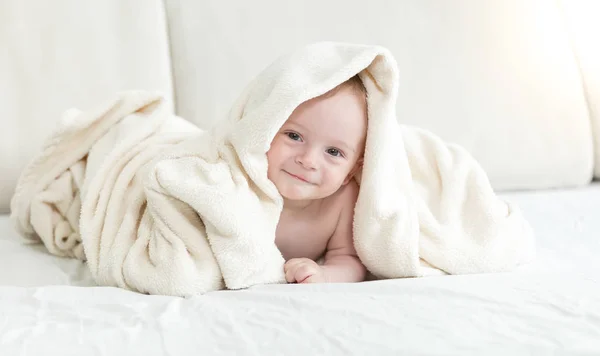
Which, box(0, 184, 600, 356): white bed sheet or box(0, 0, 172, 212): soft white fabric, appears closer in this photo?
box(0, 184, 600, 356): white bed sheet

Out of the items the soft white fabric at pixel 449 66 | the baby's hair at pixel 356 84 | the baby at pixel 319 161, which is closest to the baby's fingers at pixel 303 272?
the baby at pixel 319 161

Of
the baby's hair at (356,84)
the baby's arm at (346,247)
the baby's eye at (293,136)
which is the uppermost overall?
the baby's hair at (356,84)

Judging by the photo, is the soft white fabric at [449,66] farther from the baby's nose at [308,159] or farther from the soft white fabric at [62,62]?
the baby's nose at [308,159]

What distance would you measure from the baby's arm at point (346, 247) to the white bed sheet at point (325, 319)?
0.58 feet

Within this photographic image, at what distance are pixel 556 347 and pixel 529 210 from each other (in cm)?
92

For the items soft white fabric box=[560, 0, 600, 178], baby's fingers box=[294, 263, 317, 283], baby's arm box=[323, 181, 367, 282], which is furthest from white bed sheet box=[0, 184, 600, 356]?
soft white fabric box=[560, 0, 600, 178]

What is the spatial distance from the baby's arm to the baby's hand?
7 centimetres

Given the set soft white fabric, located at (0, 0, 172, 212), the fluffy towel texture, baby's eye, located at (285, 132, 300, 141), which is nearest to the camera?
the fluffy towel texture

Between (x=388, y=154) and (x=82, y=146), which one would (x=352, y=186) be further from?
(x=82, y=146)

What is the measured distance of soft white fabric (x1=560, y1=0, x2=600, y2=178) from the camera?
6.93 ft

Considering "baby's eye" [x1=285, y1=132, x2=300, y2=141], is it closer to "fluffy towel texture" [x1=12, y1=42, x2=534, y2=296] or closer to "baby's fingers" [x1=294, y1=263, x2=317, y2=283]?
"fluffy towel texture" [x1=12, y1=42, x2=534, y2=296]

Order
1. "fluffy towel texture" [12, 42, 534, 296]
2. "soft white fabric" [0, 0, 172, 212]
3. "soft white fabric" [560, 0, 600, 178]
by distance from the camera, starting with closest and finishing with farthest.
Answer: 1. "fluffy towel texture" [12, 42, 534, 296]
2. "soft white fabric" [0, 0, 172, 212]
3. "soft white fabric" [560, 0, 600, 178]

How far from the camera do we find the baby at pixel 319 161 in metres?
1.17

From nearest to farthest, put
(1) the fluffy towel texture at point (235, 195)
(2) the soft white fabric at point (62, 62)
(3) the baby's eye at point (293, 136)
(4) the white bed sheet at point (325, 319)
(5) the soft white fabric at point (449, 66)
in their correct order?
1. (4) the white bed sheet at point (325, 319)
2. (1) the fluffy towel texture at point (235, 195)
3. (3) the baby's eye at point (293, 136)
4. (2) the soft white fabric at point (62, 62)
5. (5) the soft white fabric at point (449, 66)
